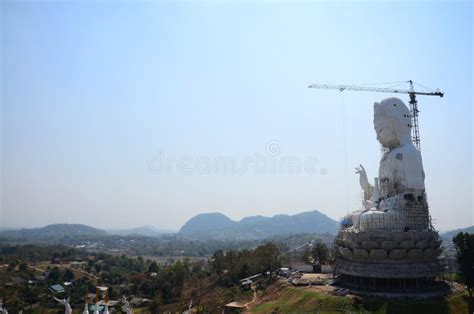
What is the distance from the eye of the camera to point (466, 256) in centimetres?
2516

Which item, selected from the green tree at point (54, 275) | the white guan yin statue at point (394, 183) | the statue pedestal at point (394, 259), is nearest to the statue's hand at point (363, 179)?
the white guan yin statue at point (394, 183)

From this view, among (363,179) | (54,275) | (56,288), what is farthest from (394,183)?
(54,275)

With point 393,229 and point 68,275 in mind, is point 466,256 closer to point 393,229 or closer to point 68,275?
point 393,229

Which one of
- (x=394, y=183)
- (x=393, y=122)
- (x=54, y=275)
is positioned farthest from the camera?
(x=54, y=275)

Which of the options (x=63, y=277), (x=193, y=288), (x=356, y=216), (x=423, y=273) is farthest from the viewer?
(x=63, y=277)

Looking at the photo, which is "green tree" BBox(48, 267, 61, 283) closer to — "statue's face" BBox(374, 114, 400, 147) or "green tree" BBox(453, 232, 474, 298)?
"statue's face" BBox(374, 114, 400, 147)

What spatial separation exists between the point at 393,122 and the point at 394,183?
15.5 feet

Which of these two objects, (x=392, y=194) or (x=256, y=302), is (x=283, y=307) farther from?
(x=392, y=194)

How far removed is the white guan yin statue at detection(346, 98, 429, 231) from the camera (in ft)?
88.0

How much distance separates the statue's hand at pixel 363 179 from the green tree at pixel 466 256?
8.29 meters

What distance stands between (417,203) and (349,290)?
777cm

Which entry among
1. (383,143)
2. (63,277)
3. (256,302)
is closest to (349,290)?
(256,302)

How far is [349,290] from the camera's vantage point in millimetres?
25406

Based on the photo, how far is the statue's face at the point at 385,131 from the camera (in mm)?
31344
